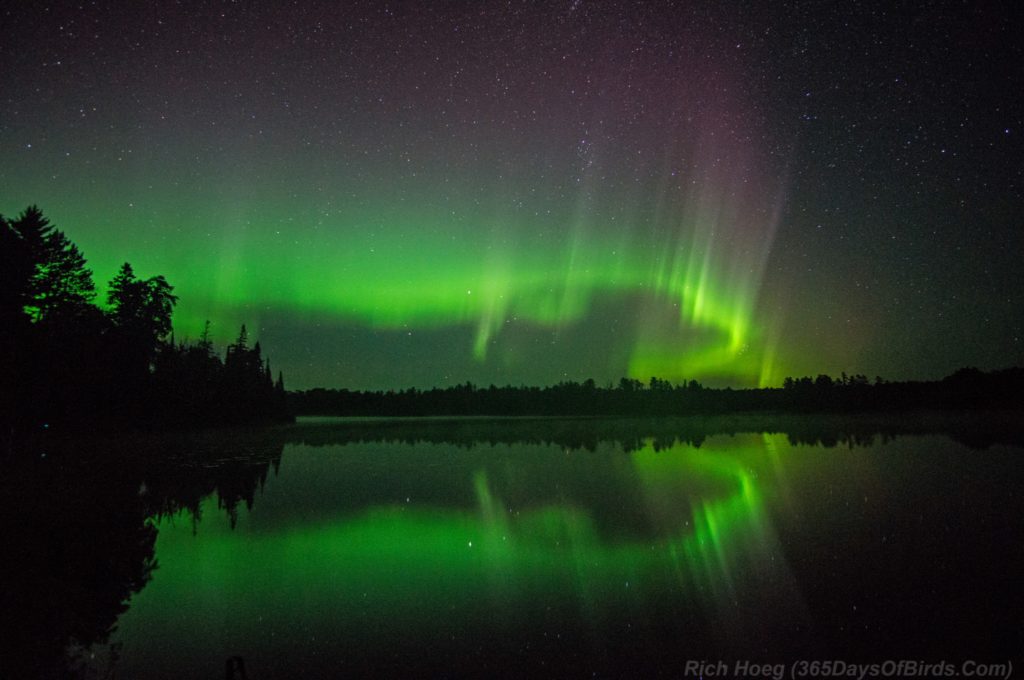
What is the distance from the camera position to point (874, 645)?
7.46m

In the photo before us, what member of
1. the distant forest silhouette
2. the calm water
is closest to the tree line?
the distant forest silhouette

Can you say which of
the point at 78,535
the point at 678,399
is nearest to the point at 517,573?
the point at 78,535

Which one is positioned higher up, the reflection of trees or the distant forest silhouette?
the distant forest silhouette

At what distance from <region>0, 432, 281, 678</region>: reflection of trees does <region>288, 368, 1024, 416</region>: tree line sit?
88.1 meters

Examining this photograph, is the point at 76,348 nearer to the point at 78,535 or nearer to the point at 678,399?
the point at 78,535

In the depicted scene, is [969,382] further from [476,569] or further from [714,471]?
[476,569]

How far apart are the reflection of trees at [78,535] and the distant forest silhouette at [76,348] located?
3.67 m

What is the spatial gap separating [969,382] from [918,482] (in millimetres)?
123565

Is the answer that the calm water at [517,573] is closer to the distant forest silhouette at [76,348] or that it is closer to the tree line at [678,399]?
the distant forest silhouette at [76,348]

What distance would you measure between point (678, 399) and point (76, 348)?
447ft

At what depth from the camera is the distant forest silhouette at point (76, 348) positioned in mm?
29578

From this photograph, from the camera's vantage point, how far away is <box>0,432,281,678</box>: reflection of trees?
26.6 ft

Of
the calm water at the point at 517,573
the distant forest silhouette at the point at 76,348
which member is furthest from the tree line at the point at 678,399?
the calm water at the point at 517,573

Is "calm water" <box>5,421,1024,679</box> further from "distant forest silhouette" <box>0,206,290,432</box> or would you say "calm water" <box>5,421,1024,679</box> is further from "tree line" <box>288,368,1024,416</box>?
"tree line" <box>288,368,1024,416</box>
